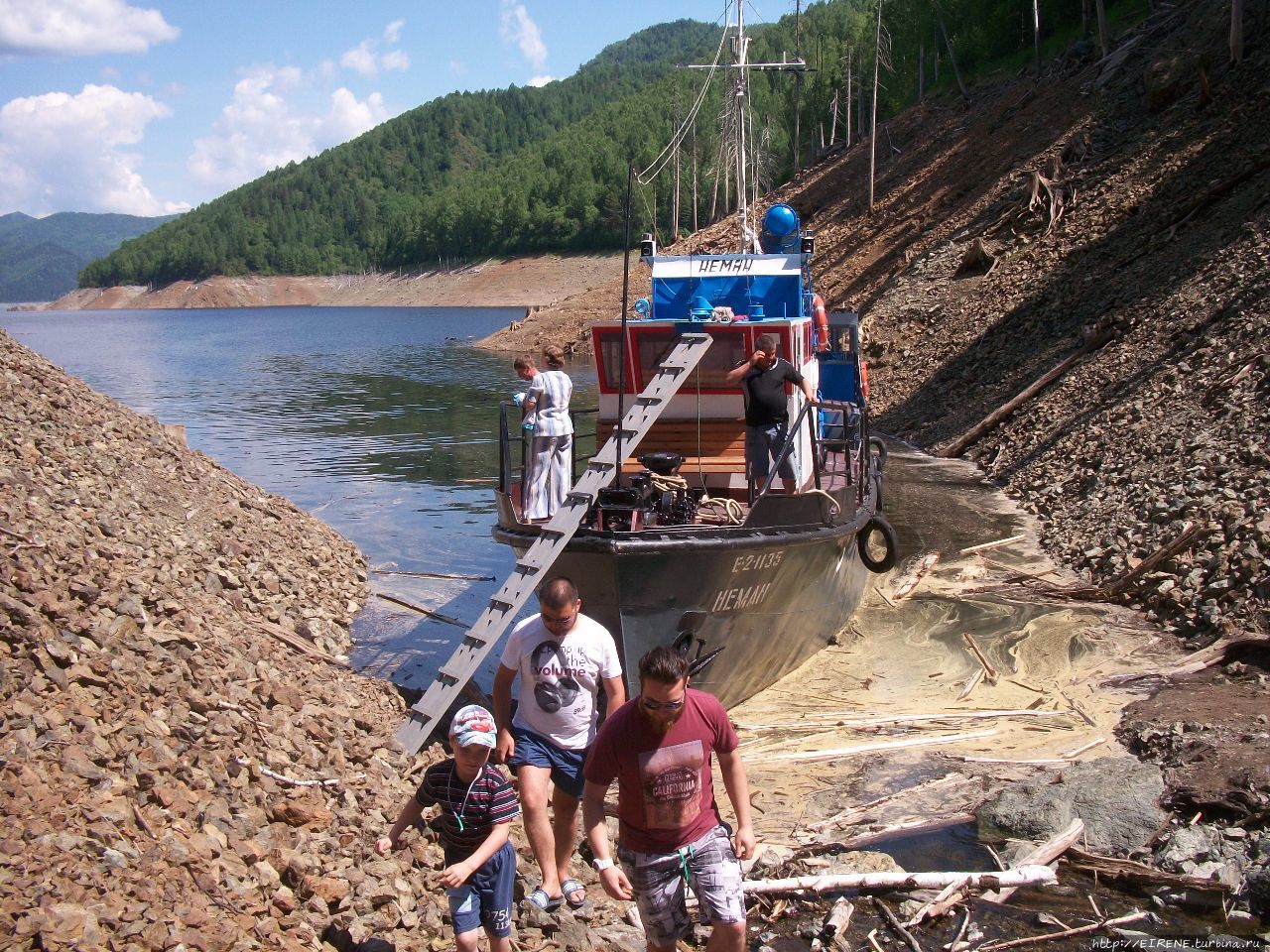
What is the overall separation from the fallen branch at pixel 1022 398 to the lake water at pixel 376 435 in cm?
898

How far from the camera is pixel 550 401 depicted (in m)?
10.2

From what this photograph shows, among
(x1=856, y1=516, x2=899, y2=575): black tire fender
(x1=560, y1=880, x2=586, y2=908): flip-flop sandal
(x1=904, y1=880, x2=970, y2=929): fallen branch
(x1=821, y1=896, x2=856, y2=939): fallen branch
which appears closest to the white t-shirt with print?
(x1=560, y1=880, x2=586, y2=908): flip-flop sandal

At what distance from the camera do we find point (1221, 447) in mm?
13500

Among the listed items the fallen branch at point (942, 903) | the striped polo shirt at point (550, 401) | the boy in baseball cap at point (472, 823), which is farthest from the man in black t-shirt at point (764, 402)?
the boy in baseball cap at point (472, 823)

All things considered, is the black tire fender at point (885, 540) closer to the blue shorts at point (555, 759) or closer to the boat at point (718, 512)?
the boat at point (718, 512)

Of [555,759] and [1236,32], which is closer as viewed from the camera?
[555,759]

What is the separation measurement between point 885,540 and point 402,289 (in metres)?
157

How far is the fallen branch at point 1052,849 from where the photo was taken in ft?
21.6

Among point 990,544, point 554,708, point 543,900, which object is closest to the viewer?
point 543,900

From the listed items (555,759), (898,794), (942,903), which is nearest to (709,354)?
(898,794)

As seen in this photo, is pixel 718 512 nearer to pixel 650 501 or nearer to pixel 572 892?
pixel 650 501

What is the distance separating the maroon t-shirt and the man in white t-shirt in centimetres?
100

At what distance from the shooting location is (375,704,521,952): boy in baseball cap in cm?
496

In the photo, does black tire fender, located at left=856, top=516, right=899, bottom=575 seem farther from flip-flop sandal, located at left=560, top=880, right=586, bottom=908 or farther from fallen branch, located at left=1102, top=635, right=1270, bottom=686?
flip-flop sandal, located at left=560, top=880, right=586, bottom=908
